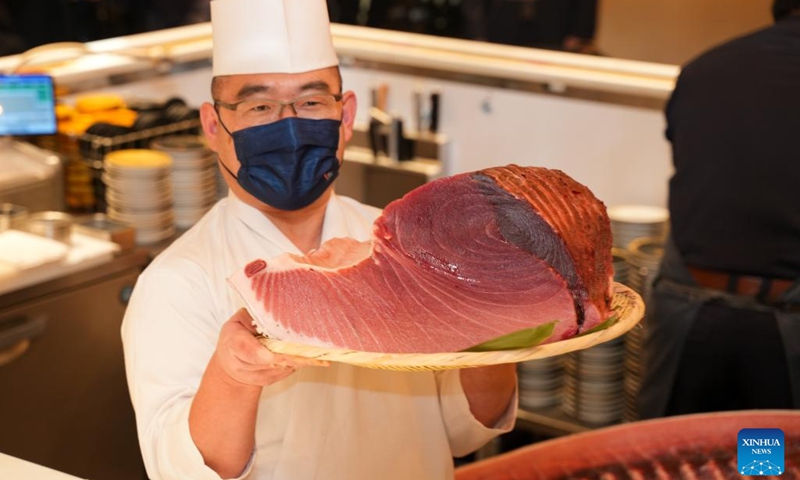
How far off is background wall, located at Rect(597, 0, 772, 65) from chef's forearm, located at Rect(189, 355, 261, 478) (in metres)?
5.40

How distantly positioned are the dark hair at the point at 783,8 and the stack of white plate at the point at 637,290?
2.56 feet

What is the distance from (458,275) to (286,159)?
0.48 metres

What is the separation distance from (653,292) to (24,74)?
213 centimetres

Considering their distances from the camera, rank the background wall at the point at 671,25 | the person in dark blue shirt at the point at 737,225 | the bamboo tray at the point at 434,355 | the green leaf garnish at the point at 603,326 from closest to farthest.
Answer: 1. the bamboo tray at the point at 434,355
2. the green leaf garnish at the point at 603,326
3. the person in dark blue shirt at the point at 737,225
4. the background wall at the point at 671,25

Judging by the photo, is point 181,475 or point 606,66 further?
point 606,66

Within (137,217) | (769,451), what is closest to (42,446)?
(137,217)

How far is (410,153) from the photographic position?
4344 millimetres

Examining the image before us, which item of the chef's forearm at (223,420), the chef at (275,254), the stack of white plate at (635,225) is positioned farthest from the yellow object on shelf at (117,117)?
the chef's forearm at (223,420)

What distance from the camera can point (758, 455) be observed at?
1908mm

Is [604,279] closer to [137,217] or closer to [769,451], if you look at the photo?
[769,451]

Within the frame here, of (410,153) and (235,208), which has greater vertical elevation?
(235,208)

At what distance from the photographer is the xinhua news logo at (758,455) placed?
1903mm

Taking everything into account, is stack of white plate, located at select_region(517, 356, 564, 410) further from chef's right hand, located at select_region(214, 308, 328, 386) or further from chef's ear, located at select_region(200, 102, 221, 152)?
chef's right hand, located at select_region(214, 308, 328, 386)

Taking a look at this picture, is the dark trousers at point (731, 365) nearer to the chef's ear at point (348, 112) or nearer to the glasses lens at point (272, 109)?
the chef's ear at point (348, 112)
